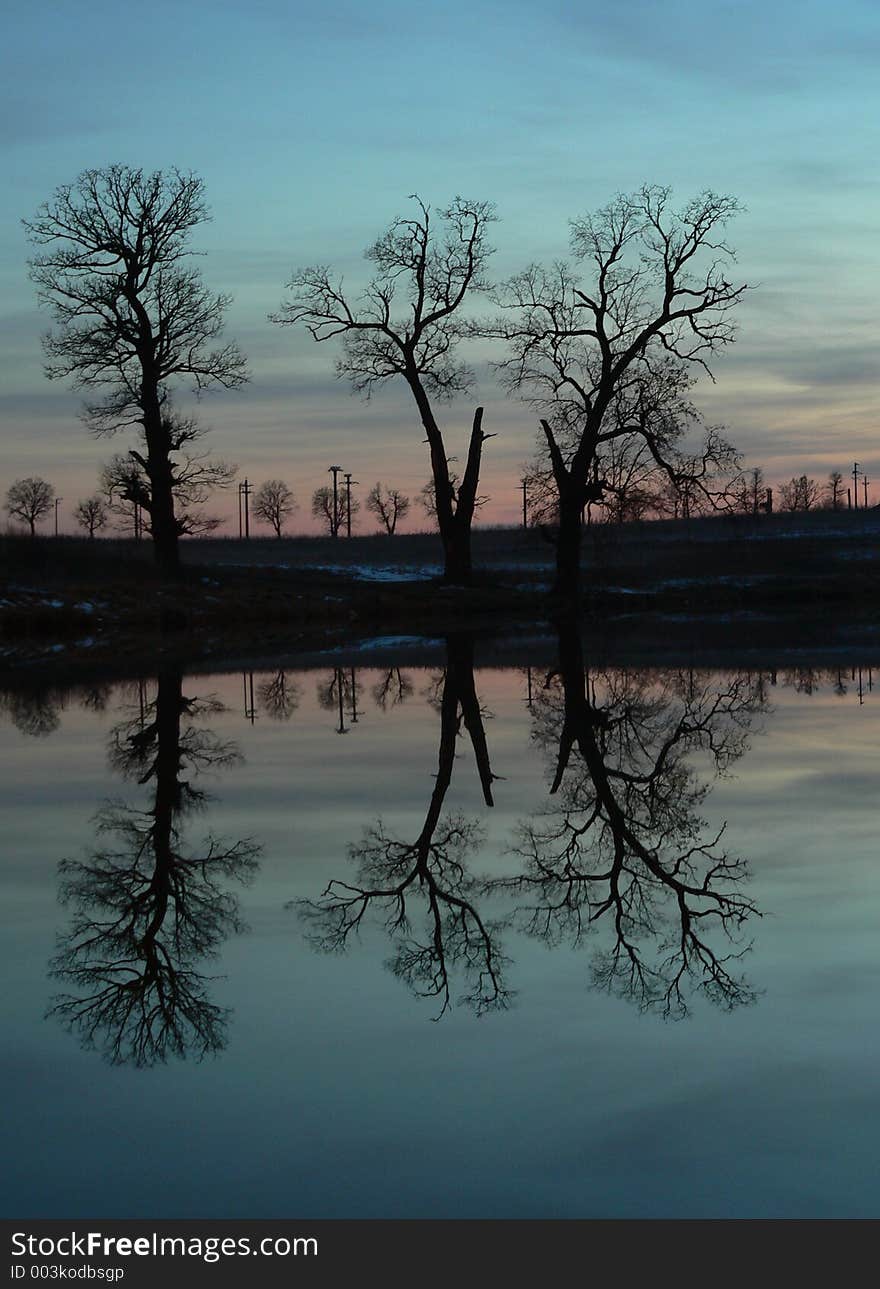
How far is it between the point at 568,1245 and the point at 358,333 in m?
40.0

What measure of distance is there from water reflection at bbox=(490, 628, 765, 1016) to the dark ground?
11629 mm

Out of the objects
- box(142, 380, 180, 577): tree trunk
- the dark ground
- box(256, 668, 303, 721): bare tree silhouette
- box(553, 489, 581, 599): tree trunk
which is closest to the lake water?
box(256, 668, 303, 721): bare tree silhouette

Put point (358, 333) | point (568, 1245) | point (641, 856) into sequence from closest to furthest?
point (568, 1245) < point (641, 856) < point (358, 333)

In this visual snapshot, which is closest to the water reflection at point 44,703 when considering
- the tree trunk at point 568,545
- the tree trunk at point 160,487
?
the tree trunk at point 160,487

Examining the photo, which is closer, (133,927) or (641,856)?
(133,927)

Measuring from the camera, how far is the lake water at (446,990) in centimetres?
376

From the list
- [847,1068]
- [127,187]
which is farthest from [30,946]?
[127,187]

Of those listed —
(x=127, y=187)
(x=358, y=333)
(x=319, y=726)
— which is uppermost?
(x=127, y=187)

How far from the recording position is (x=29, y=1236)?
3.44 metres

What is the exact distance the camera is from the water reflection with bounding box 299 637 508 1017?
18.1ft

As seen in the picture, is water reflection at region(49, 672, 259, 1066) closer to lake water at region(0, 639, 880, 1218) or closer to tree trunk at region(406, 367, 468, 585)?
lake water at region(0, 639, 880, 1218)

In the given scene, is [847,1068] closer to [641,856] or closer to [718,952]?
[718,952]

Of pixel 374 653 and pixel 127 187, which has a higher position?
pixel 127 187

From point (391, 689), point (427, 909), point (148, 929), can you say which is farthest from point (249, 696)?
point (148, 929)
